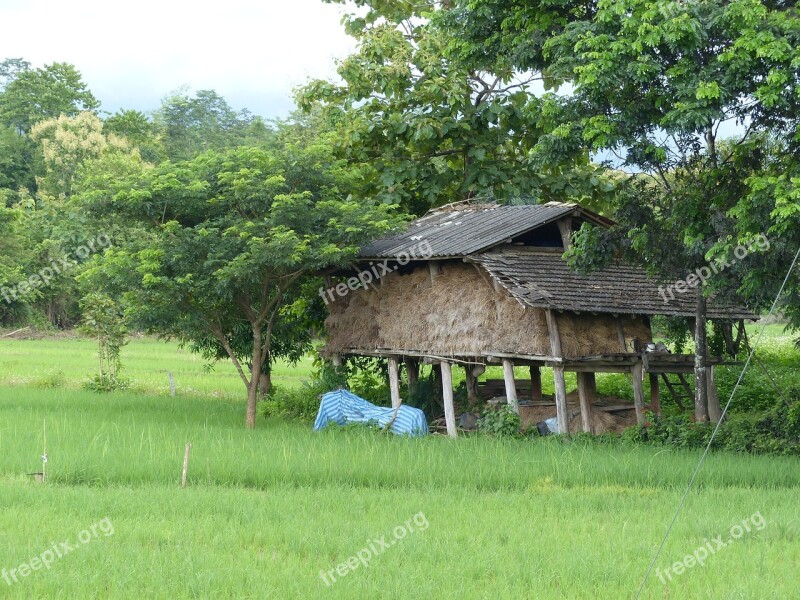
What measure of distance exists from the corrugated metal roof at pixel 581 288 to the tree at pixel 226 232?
2157mm

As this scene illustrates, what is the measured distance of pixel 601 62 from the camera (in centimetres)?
1186

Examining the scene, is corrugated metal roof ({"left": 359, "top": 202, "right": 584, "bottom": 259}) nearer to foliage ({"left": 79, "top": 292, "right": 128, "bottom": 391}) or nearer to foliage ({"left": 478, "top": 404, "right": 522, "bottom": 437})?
foliage ({"left": 478, "top": 404, "right": 522, "bottom": 437})

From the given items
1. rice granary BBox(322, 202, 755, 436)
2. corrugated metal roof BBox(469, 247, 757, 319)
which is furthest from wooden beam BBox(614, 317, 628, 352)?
corrugated metal roof BBox(469, 247, 757, 319)

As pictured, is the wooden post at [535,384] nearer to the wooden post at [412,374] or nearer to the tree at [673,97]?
the wooden post at [412,374]

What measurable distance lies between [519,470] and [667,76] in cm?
490

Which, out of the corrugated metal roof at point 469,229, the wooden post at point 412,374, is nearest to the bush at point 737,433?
the corrugated metal roof at point 469,229

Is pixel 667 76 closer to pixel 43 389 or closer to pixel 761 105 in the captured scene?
pixel 761 105

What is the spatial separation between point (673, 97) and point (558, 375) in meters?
4.84

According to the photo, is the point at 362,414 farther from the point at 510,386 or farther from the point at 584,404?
the point at 584,404

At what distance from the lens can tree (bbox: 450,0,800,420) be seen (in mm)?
11344

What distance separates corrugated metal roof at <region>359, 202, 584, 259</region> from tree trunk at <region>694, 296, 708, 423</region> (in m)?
2.68

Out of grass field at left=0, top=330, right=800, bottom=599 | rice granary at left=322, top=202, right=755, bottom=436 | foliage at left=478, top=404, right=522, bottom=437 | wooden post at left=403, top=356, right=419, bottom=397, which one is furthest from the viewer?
wooden post at left=403, top=356, right=419, bottom=397

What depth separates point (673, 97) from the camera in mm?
12242

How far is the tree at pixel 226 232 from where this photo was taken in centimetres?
1612
